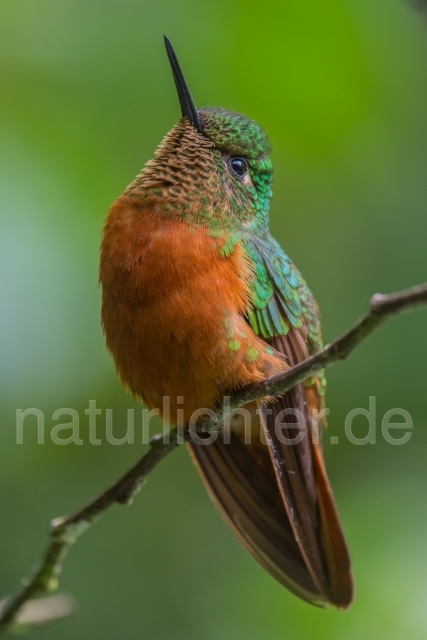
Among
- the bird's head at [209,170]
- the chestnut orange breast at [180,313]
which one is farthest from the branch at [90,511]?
the bird's head at [209,170]

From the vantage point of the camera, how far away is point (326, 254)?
12.8 feet

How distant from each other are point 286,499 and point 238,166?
122 centimetres

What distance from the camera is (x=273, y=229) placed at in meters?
3.91

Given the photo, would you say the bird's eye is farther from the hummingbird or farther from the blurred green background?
the blurred green background

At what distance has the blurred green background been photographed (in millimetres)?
2461

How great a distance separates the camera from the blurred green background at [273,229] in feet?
8.07

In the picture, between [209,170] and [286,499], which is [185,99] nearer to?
[209,170]

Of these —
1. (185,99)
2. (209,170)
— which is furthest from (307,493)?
(185,99)

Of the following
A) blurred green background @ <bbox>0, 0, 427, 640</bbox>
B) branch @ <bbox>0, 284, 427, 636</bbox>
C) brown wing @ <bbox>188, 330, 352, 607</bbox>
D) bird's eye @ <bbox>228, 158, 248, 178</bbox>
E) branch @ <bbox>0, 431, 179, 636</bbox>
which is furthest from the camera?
bird's eye @ <bbox>228, 158, 248, 178</bbox>

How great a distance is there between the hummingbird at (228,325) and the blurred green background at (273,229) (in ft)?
0.53

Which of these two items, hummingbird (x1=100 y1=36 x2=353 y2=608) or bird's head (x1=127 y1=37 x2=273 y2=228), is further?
bird's head (x1=127 y1=37 x2=273 y2=228)

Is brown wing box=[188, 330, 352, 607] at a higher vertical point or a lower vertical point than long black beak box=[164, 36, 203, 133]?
lower

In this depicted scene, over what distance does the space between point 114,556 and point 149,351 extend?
6.02 feet

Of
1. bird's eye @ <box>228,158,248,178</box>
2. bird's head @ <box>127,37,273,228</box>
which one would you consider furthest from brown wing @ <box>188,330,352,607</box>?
bird's eye @ <box>228,158,248,178</box>
